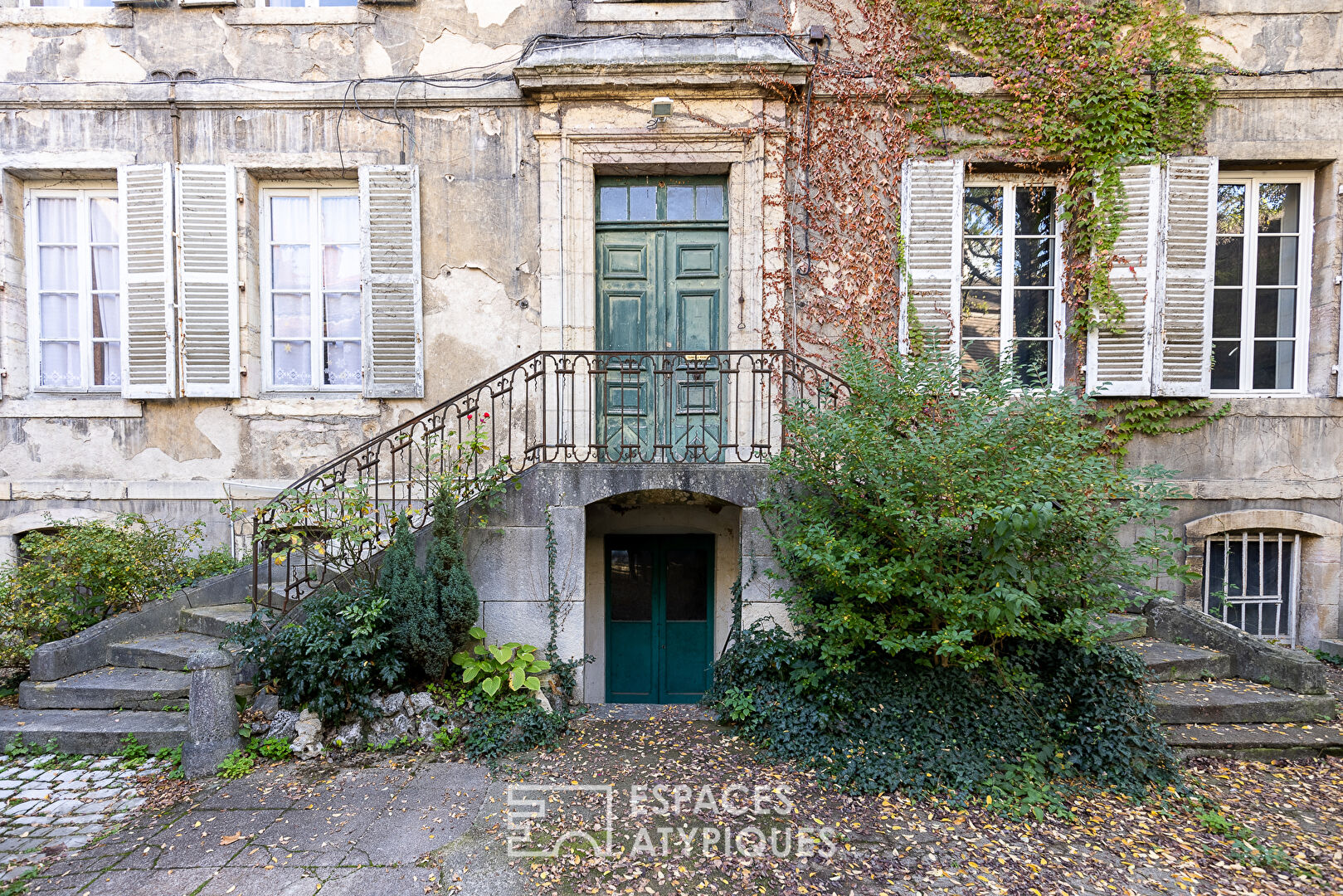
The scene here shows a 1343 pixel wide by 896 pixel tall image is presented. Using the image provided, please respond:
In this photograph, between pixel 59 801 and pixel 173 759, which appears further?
pixel 173 759

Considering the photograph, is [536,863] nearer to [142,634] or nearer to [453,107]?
[142,634]

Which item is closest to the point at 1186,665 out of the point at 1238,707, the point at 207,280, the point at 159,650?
the point at 1238,707

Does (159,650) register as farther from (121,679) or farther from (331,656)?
(331,656)

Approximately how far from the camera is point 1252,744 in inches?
162

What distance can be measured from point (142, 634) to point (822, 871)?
17.4 ft

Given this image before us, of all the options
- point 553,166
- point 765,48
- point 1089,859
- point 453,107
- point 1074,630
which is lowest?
point 1089,859

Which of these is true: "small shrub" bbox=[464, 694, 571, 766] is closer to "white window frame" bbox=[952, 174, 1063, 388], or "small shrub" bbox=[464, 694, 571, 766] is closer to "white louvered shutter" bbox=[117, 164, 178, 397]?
"white louvered shutter" bbox=[117, 164, 178, 397]

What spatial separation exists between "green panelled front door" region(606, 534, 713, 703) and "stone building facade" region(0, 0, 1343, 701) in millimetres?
218

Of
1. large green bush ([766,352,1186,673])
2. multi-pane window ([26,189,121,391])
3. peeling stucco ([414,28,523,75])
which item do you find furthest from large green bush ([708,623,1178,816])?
multi-pane window ([26,189,121,391])

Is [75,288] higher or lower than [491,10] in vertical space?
lower

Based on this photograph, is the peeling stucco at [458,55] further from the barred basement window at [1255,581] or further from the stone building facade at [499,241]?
the barred basement window at [1255,581]

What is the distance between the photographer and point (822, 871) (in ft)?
9.93

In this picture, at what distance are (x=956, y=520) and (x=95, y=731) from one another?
5.55 metres

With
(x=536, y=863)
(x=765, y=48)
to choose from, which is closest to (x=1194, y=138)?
(x=765, y=48)
